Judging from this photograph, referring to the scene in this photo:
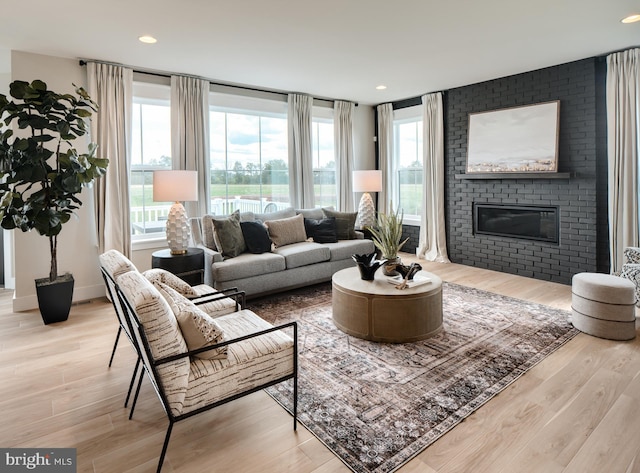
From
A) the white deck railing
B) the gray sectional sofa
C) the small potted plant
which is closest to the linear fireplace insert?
the gray sectional sofa

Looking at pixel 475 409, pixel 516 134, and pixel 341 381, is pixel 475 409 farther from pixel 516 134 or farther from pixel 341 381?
pixel 516 134

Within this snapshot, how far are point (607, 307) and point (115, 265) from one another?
11.9 feet

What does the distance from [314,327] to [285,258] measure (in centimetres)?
112

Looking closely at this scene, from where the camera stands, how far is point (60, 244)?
170 inches

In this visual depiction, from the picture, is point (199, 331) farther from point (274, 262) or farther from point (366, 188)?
point (366, 188)

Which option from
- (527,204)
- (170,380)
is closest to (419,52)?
(527,204)

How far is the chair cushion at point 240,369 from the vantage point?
1.76 meters

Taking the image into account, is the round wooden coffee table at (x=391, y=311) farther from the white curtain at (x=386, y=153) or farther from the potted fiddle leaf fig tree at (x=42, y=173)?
the white curtain at (x=386, y=153)

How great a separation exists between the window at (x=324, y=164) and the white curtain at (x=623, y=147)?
385cm

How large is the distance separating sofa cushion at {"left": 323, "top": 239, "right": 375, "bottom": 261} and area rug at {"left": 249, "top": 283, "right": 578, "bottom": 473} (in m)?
0.96

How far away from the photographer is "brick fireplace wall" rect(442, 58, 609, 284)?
4.51 m

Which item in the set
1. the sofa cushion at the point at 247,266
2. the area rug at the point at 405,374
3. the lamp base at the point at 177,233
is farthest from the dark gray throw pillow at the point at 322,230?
the lamp base at the point at 177,233

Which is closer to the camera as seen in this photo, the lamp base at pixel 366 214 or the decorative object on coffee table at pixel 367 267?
the decorative object on coffee table at pixel 367 267

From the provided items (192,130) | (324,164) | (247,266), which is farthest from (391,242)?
(324,164)
